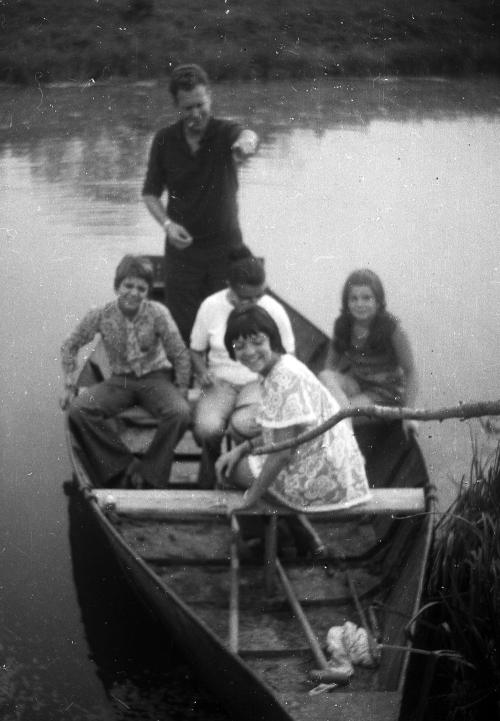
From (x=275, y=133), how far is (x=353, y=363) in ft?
15.8

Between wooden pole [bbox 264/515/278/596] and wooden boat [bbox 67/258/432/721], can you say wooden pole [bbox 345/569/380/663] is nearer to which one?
wooden boat [bbox 67/258/432/721]

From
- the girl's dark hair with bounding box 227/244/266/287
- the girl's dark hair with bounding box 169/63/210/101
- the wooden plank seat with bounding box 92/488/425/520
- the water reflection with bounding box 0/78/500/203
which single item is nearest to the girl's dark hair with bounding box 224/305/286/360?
the wooden plank seat with bounding box 92/488/425/520

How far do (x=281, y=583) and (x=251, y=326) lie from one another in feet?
3.05

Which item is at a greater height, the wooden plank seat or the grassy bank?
the grassy bank

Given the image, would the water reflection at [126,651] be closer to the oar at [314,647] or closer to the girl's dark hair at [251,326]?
the oar at [314,647]

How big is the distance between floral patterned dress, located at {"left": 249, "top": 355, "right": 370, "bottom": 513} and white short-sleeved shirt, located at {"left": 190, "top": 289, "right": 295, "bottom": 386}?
0.67 metres

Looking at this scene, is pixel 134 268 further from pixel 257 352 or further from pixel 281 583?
pixel 281 583

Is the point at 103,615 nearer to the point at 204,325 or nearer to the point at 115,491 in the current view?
the point at 115,491

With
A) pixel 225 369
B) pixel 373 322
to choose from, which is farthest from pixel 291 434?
pixel 373 322

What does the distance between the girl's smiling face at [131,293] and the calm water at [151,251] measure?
1.21 meters

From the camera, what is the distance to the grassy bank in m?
3.78

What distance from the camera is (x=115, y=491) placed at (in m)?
3.23

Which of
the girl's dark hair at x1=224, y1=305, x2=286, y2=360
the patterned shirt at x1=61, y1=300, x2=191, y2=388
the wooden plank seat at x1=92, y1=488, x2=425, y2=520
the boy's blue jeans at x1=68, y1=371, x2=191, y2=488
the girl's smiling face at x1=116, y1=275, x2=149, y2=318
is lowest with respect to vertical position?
the wooden plank seat at x1=92, y1=488, x2=425, y2=520

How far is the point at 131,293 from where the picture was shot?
3541mm
